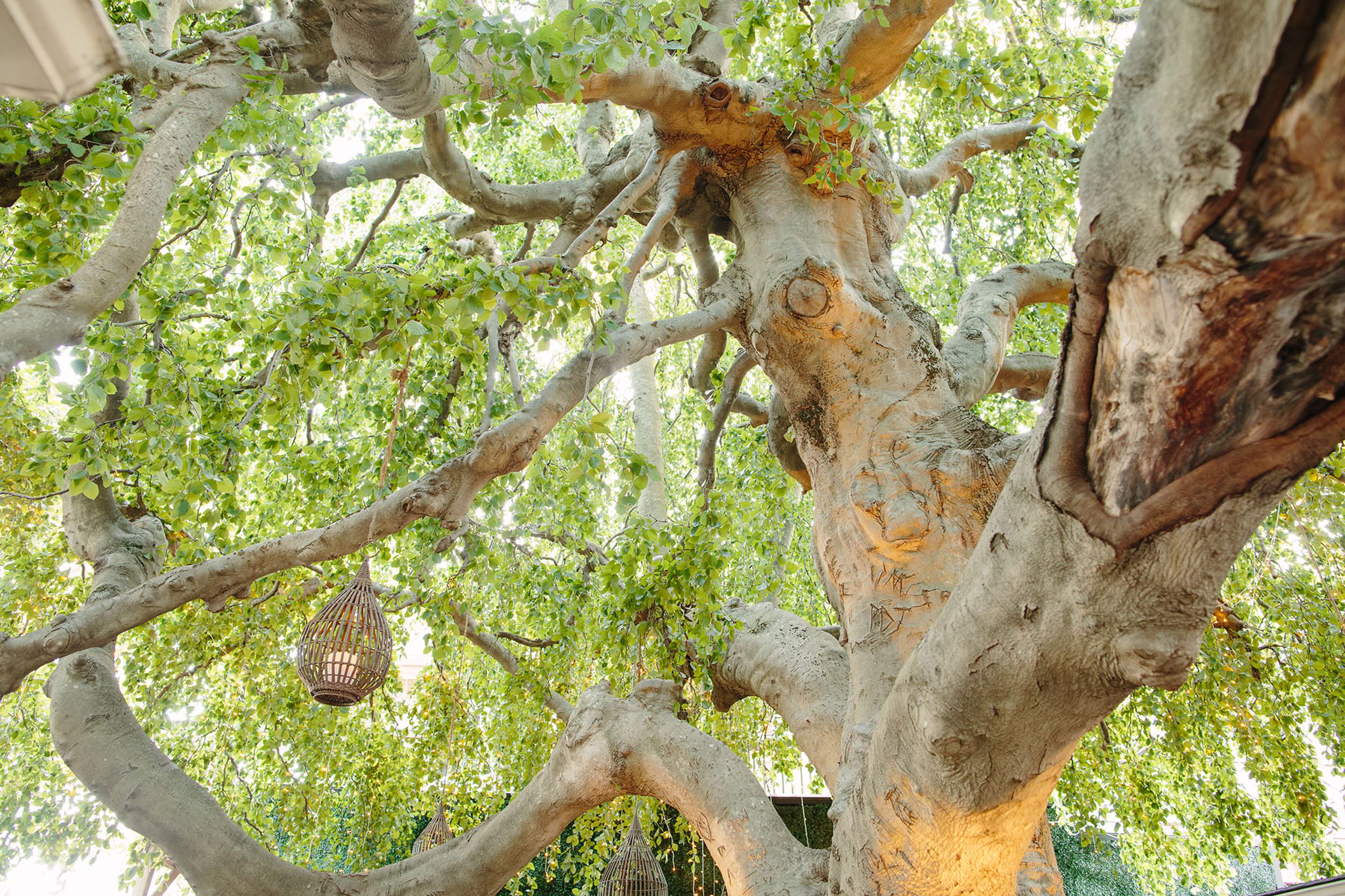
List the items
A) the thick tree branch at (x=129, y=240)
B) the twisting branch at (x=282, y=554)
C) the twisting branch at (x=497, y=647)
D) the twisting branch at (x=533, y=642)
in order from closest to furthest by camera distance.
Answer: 1. the thick tree branch at (x=129, y=240)
2. the twisting branch at (x=282, y=554)
3. the twisting branch at (x=497, y=647)
4. the twisting branch at (x=533, y=642)

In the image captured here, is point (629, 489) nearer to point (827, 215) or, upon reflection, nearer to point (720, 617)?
point (720, 617)

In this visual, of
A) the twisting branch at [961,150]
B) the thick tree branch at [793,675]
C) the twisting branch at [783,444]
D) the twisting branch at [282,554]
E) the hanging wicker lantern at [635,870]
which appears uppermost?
the twisting branch at [961,150]

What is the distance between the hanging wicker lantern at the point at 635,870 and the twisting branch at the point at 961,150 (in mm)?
3321

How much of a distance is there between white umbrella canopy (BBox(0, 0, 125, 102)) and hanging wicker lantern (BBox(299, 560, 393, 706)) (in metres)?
2.06

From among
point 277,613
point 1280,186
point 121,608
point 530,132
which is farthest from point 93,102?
point 530,132

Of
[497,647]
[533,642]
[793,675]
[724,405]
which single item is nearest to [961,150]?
[724,405]

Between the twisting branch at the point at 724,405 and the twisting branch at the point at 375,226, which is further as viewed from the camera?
the twisting branch at the point at 724,405

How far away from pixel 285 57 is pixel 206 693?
4726 millimetres

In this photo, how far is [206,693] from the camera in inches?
212

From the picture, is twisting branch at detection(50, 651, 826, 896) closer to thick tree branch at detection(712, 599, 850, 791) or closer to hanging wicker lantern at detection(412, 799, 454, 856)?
thick tree branch at detection(712, 599, 850, 791)

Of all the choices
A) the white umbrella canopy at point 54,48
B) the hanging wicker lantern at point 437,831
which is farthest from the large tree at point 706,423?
the white umbrella canopy at point 54,48

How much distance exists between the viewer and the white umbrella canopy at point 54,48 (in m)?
0.65

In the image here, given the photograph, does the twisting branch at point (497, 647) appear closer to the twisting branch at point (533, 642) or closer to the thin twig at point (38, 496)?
the twisting branch at point (533, 642)

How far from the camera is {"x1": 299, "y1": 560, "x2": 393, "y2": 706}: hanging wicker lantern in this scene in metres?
2.52
